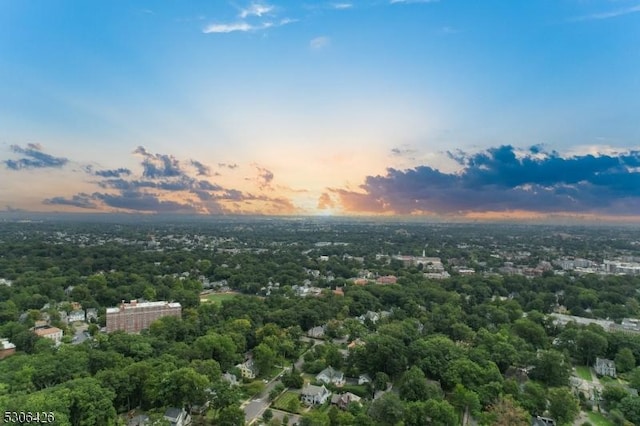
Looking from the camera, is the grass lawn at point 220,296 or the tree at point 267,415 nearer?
the tree at point 267,415

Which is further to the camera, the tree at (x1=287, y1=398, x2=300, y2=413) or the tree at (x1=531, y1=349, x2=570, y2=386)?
the tree at (x1=531, y1=349, x2=570, y2=386)

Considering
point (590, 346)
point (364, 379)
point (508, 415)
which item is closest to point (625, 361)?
point (590, 346)

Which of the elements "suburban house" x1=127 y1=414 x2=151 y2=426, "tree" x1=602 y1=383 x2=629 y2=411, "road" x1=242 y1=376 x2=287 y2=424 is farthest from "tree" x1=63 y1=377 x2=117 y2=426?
"tree" x1=602 y1=383 x2=629 y2=411

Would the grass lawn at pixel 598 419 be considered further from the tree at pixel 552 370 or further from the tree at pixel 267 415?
the tree at pixel 267 415

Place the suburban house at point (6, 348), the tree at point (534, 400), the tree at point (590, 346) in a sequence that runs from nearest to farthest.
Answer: the tree at point (534, 400) → the suburban house at point (6, 348) → the tree at point (590, 346)

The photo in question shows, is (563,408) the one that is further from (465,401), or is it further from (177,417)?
(177,417)

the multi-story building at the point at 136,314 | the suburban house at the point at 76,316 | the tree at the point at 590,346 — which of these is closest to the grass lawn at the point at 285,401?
the multi-story building at the point at 136,314

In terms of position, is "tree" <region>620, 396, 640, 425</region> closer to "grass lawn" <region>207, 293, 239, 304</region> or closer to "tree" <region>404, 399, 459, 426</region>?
"tree" <region>404, 399, 459, 426</region>
